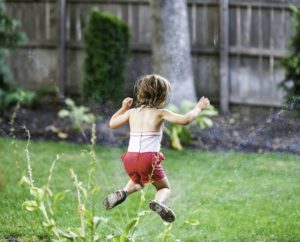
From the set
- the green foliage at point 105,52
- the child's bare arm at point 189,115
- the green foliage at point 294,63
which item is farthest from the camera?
the green foliage at point 105,52

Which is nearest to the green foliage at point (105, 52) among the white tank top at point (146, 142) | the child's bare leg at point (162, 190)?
the child's bare leg at point (162, 190)

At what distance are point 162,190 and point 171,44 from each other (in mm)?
5443

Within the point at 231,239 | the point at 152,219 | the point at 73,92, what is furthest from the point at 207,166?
the point at 73,92

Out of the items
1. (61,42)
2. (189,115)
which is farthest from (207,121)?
(189,115)

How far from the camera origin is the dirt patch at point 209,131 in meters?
8.66

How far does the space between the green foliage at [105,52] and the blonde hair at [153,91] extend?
228 inches

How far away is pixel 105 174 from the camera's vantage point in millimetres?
7801

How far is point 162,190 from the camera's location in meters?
4.91

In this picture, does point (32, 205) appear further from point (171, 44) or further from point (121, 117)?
point (171, 44)

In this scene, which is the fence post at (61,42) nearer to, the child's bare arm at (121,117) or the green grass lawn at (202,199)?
the green grass lawn at (202,199)

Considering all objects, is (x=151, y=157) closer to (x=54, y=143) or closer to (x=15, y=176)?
(x=15, y=176)

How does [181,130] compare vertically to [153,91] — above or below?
below

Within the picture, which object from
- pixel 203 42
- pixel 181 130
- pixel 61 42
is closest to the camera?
pixel 181 130

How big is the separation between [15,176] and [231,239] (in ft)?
9.20
